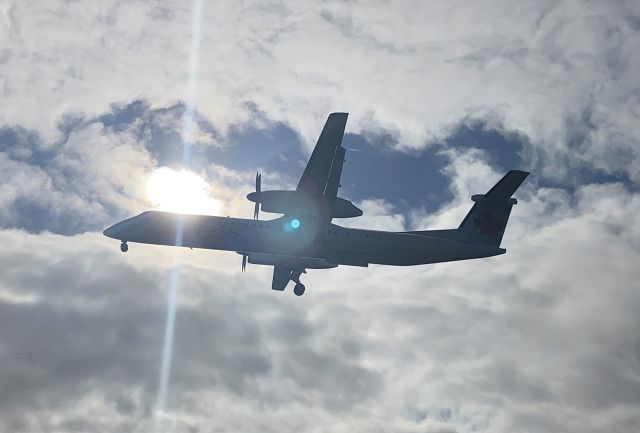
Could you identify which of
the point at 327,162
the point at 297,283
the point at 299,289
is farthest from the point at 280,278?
the point at 327,162

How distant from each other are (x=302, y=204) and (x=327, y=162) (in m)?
3.54

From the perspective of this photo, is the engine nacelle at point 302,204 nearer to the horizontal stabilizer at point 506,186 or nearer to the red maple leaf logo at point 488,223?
the red maple leaf logo at point 488,223

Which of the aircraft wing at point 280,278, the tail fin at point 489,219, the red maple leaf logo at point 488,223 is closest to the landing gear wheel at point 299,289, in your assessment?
the aircraft wing at point 280,278

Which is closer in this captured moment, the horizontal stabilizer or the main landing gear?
the horizontal stabilizer

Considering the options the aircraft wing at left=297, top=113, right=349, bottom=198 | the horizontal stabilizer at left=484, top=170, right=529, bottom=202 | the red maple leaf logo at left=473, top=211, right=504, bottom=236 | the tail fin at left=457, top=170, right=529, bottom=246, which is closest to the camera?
the aircraft wing at left=297, top=113, right=349, bottom=198

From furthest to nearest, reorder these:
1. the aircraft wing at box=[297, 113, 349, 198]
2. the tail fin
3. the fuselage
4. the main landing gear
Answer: the main landing gear < the tail fin < the fuselage < the aircraft wing at box=[297, 113, 349, 198]

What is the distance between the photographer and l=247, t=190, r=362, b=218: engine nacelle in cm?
3884

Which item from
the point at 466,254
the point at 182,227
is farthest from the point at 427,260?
the point at 182,227

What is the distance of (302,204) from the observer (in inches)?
1533

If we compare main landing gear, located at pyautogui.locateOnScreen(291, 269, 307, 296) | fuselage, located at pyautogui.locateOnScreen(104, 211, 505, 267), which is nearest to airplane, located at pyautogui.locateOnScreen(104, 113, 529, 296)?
fuselage, located at pyautogui.locateOnScreen(104, 211, 505, 267)

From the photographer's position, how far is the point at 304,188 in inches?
1601

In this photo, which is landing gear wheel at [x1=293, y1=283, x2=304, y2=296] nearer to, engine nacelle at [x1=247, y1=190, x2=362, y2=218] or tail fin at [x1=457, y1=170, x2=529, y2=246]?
engine nacelle at [x1=247, y1=190, x2=362, y2=218]

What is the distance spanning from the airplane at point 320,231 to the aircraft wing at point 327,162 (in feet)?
0.21

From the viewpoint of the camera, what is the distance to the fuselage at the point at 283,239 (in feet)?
137
